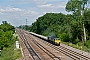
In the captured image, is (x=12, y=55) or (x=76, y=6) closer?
(x=12, y=55)

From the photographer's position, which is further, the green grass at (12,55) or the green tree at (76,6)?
the green tree at (76,6)

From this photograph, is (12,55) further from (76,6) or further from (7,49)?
(76,6)

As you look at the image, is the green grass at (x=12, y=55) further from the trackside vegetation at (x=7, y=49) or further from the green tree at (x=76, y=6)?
the green tree at (x=76, y=6)

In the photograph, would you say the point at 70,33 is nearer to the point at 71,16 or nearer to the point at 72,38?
the point at 72,38

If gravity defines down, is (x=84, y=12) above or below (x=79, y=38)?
above

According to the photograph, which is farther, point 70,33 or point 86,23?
point 70,33

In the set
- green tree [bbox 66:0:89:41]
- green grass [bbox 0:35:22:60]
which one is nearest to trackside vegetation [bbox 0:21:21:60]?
green grass [bbox 0:35:22:60]

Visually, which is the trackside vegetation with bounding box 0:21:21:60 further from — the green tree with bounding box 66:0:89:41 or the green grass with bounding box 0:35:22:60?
the green tree with bounding box 66:0:89:41

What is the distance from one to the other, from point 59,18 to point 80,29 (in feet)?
184

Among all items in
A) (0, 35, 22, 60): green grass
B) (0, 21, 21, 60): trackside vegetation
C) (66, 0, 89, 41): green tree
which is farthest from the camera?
(66, 0, 89, 41): green tree

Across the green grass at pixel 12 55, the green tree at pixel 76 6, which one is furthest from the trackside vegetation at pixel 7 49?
the green tree at pixel 76 6

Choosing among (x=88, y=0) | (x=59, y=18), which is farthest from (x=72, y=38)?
(x=59, y=18)

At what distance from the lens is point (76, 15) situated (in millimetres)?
56531

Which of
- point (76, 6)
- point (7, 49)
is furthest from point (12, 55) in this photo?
point (76, 6)
